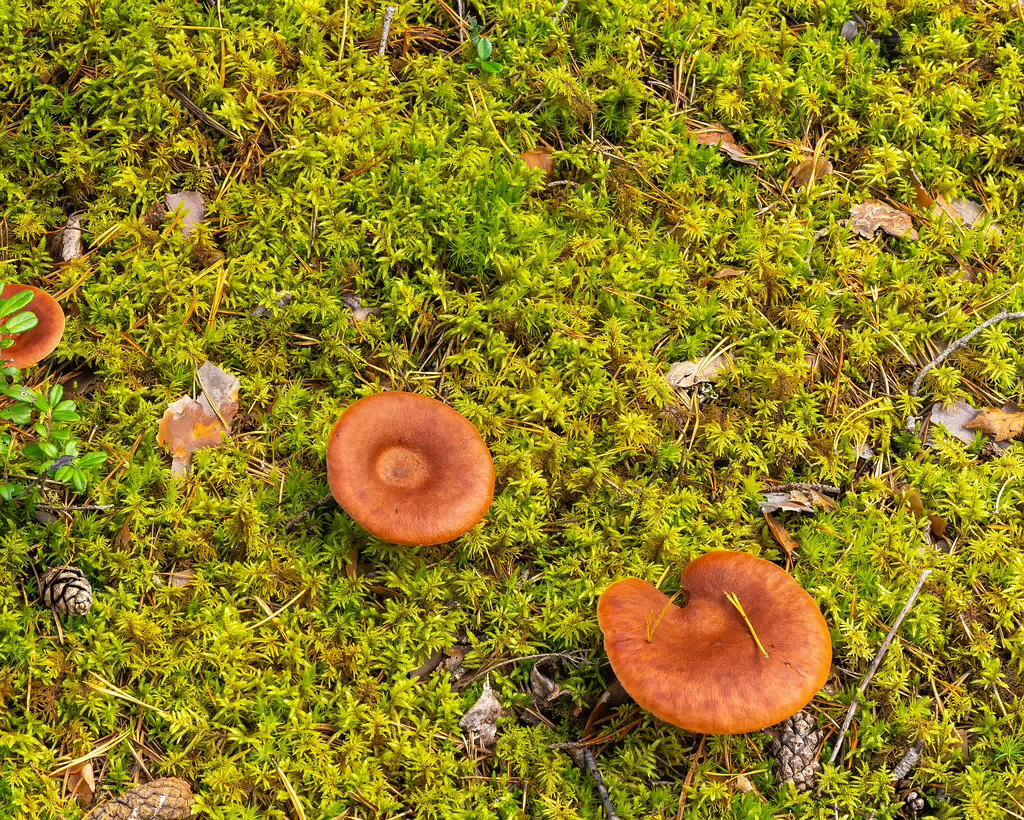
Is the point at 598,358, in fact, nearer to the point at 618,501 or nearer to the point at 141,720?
the point at 618,501

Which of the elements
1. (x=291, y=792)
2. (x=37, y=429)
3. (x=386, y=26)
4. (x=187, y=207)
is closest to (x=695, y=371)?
(x=386, y=26)

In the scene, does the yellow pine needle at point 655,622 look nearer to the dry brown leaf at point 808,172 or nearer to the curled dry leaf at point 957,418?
the curled dry leaf at point 957,418

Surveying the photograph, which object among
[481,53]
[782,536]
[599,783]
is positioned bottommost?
[599,783]

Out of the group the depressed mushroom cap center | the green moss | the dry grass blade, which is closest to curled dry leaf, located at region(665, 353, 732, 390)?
the green moss

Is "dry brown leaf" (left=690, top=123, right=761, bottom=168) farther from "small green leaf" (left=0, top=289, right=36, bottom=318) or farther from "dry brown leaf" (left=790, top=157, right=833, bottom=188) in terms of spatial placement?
"small green leaf" (left=0, top=289, right=36, bottom=318)

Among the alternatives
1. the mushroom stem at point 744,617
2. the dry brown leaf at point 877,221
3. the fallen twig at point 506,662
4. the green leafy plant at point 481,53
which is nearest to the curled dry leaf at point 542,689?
the fallen twig at point 506,662

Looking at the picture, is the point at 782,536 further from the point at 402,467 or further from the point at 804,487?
the point at 402,467
